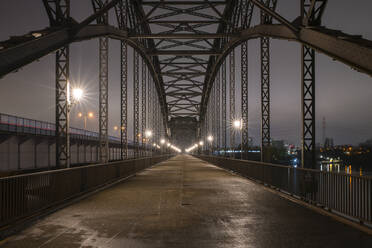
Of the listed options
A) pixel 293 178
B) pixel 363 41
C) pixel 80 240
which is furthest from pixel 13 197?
pixel 363 41

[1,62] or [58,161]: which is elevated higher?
[1,62]

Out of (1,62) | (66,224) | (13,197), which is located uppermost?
(1,62)

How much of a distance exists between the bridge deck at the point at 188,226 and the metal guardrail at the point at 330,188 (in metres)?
0.48

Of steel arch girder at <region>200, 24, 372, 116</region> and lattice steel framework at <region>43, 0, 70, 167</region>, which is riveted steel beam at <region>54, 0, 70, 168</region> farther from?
steel arch girder at <region>200, 24, 372, 116</region>

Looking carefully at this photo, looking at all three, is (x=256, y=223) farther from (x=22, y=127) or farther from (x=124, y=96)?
(x=22, y=127)

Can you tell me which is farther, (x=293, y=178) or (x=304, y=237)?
(x=293, y=178)

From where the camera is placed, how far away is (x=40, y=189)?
360 inches

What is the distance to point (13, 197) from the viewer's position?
7730 mm

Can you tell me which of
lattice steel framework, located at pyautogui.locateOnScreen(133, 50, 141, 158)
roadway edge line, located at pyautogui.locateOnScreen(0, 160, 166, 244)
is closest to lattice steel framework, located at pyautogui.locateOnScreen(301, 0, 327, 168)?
roadway edge line, located at pyautogui.locateOnScreen(0, 160, 166, 244)

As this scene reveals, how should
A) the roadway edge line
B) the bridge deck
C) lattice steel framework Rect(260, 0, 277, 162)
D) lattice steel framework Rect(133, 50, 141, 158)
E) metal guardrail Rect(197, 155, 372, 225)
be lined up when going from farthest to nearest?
lattice steel framework Rect(133, 50, 141, 158) < lattice steel framework Rect(260, 0, 277, 162) < metal guardrail Rect(197, 155, 372, 225) < the roadway edge line < the bridge deck

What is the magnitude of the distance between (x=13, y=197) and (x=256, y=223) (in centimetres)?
555

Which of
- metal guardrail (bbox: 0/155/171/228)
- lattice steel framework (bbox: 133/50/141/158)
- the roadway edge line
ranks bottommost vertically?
the roadway edge line

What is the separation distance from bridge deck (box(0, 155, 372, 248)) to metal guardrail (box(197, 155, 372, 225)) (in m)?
0.48

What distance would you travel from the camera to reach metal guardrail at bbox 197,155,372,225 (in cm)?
743
